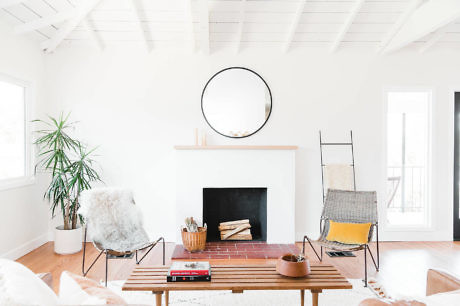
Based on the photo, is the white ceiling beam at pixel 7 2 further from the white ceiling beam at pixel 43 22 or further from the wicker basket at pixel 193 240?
the wicker basket at pixel 193 240

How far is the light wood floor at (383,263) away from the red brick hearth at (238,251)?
0.34 ft

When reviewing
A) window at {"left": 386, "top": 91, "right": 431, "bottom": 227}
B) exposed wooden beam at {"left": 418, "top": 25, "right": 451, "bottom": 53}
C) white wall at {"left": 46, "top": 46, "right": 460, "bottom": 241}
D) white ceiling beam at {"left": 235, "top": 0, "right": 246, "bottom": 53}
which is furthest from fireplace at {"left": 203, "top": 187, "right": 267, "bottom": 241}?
exposed wooden beam at {"left": 418, "top": 25, "right": 451, "bottom": 53}

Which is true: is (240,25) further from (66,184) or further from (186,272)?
(186,272)

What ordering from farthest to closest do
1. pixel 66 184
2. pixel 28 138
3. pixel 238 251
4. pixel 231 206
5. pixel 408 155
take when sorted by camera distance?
pixel 408 155, pixel 231 206, pixel 28 138, pixel 238 251, pixel 66 184

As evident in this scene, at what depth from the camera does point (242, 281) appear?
2.27 metres

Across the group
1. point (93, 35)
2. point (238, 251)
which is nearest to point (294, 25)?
point (93, 35)

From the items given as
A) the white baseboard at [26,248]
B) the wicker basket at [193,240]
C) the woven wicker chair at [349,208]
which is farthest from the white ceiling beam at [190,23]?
the white baseboard at [26,248]

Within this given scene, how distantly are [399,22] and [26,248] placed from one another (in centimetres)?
497

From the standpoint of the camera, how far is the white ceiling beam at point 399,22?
3.77 meters

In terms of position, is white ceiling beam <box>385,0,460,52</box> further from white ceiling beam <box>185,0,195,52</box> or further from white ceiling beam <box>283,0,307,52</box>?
white ceiling beam <box>185,0,195,52</box>

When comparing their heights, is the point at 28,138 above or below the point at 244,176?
above

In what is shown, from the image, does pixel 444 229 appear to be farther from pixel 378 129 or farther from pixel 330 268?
pixel 330 268

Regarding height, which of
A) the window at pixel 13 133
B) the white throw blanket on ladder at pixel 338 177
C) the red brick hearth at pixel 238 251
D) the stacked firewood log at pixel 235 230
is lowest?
the red brick hearth at pixel 238 251

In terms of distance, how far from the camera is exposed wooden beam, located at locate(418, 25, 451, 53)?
14.4 feet
